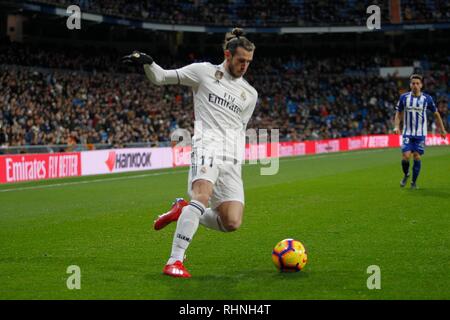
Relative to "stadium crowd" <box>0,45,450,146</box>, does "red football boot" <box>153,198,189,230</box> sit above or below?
below

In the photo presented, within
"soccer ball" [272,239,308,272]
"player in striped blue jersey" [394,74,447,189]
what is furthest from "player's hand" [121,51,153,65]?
"player in striped blue jersey" [394,74,447,189]

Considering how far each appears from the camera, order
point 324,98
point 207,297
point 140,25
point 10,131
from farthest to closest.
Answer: point 324,98
point 140,25
point 10,131
point 207,297

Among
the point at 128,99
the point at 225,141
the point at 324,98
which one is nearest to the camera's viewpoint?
the point at 225,141

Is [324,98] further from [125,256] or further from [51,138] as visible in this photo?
[125,256]

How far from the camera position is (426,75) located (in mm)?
56812

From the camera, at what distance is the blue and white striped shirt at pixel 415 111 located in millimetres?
16062

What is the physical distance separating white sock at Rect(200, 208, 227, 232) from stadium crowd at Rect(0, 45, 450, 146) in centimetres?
2028

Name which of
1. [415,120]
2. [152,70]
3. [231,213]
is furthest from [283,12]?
[152,70]

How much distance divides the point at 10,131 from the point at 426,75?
1530 inches

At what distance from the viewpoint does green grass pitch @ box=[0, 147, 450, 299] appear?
20.6 ft

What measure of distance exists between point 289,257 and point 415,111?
10.1m

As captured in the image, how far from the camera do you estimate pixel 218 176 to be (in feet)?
23.8

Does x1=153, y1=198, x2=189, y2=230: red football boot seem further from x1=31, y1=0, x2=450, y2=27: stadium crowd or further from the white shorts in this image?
x1=31, y1=0, x2=450, y2=27: stadium crowd
